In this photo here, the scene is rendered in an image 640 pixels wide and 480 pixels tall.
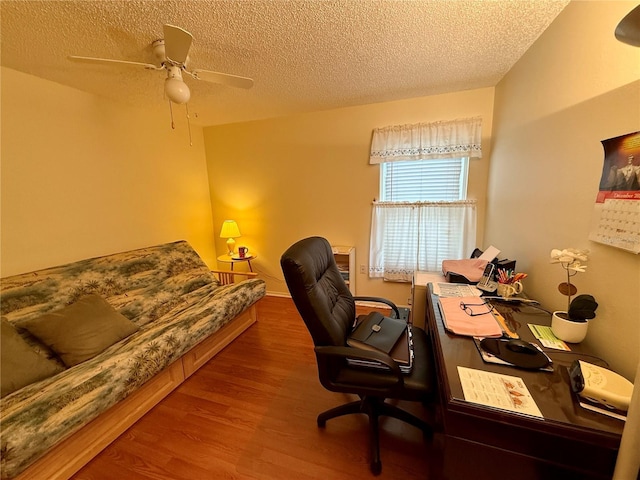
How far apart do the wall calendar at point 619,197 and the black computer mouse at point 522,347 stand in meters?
0.49

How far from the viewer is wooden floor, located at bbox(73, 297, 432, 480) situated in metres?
1.26

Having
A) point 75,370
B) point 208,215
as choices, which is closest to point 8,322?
point 75,370

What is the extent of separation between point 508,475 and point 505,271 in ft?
3.75

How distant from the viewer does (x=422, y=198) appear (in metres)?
2.73

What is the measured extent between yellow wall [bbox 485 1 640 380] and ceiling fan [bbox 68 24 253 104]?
1.84 metres

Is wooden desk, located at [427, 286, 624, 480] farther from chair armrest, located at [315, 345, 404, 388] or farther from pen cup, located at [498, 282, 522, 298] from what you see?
pen cup, located at [498, 282, 522, 298]

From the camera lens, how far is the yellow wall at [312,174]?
2.57 meters

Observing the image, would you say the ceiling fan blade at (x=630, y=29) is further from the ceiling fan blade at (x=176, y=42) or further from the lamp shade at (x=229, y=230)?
the lamp shade at (x=229, y=230)

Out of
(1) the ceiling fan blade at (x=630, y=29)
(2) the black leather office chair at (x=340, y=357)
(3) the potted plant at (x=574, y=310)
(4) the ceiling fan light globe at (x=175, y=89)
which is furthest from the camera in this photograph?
(4) the ceiling fan light globe at (x=175, y=89)

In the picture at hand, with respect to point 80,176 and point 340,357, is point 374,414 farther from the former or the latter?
point 80,176

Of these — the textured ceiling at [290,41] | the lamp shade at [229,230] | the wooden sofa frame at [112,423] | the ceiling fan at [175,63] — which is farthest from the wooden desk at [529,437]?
the lamp shade at [229,230]

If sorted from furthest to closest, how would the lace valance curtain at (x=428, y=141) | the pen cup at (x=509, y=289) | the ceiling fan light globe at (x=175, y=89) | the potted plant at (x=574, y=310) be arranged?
the lace valance curtain at (x=428, y=141), the ceiling fan light globe at (x=175, y=89), the pen cup at (x=509, y=289), the potted plant at (x=574, y=310)

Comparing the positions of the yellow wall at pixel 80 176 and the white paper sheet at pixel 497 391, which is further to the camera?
the yellow wall at pixel 80 176

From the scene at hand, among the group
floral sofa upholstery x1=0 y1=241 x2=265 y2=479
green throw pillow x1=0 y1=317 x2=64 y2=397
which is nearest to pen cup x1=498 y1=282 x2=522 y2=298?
floral sofa upholstery x1=0 y1=241 x2=265 y2=479
